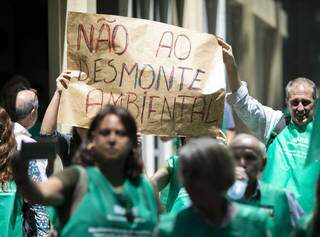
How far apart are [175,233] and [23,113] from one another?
8.54 ft

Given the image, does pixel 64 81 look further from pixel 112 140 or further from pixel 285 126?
pixel 112 140

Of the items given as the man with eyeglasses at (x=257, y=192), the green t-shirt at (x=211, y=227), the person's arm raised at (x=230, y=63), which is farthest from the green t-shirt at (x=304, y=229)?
the person's arm raised at (x=230, y=63)

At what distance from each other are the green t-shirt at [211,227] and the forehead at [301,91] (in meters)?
2.12

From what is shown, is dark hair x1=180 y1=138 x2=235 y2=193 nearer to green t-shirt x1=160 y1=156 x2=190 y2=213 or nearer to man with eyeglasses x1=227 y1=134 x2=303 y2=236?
man with eyeglasses x1=227 y1=134 x2=303 y2=236

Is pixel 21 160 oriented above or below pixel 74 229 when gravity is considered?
above

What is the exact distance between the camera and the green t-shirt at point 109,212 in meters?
4.91

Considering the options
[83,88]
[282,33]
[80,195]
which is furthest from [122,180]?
[282,33]

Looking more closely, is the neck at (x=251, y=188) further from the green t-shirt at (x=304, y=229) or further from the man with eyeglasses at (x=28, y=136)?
the man with eyeglasses at (x=28, y=136)

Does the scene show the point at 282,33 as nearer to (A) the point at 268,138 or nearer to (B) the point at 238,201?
(A) the point at 268,138

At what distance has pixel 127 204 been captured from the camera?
16.4 feet

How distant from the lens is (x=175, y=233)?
4.85 metres

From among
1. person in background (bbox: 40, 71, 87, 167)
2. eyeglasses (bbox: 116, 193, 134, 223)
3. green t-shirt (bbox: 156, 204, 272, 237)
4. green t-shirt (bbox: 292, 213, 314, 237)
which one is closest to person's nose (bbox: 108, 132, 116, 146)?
eyeglasses (bbox: 116, 193, 134, 223)

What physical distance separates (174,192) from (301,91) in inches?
40.4

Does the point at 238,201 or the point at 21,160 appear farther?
the point at 238,201
